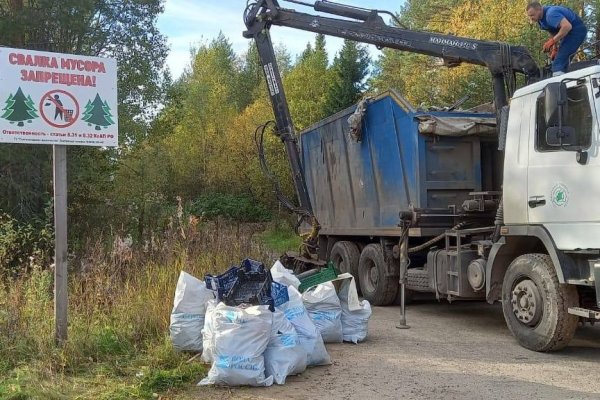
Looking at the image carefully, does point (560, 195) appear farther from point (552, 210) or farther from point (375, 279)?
point (375, 279)

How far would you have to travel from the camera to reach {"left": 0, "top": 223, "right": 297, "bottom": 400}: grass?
14.7 feet

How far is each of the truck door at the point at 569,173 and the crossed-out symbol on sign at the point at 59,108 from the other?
14.3 feet

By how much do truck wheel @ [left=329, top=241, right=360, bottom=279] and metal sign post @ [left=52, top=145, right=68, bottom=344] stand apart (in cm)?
570

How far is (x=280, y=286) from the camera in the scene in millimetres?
5312

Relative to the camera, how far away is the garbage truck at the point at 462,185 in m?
5.50

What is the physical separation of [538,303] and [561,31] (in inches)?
113

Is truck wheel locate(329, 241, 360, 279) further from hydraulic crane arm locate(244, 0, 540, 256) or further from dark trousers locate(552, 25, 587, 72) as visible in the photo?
dark trousers locate(552, 25, 587, 72)

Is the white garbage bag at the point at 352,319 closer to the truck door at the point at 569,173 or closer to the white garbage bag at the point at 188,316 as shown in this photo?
the white garbage bag at the point at 188,316

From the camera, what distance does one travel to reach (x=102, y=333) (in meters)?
5.46

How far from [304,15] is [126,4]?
800 centimetres

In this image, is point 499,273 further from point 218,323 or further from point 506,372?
point 218,323

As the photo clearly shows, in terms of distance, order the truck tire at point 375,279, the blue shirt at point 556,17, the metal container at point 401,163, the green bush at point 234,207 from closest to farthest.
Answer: the blue shirt at point 556,17
the metal container at point 401,163
the truck tire at point 375,279
the green bush at point 234,207

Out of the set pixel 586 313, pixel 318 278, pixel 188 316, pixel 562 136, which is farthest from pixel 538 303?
pixel 188 316

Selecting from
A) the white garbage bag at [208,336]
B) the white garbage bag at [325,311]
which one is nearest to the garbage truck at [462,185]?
the white garbage bag at [325,311]
